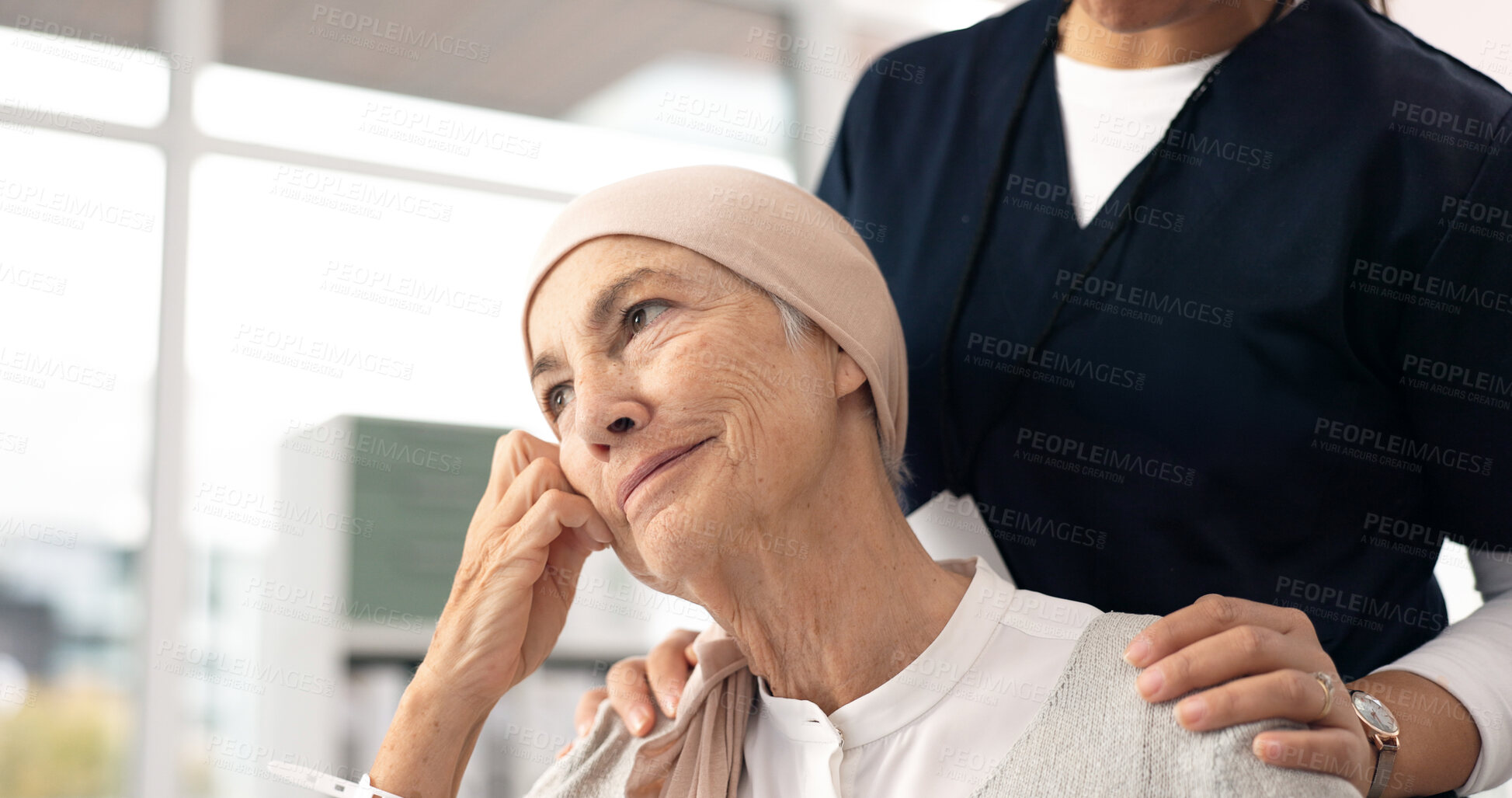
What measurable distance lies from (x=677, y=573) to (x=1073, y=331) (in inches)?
32.2

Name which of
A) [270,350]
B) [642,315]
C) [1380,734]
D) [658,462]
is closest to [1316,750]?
[1380,734]

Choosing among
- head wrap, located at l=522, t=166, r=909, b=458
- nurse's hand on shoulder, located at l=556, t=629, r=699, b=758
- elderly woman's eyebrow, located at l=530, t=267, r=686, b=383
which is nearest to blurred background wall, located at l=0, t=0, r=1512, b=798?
nurse's hand on shoulder, located at l=556, t=629, r=699, b=758

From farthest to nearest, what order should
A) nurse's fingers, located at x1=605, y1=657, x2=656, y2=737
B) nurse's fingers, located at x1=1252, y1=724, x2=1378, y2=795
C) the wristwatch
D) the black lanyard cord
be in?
the black lanyard cord
nurse's fingers, located at x1=605, y1=657, x2=656, y2=737
the wristwatch
nurse's fingers, located at x1=1252, y1=724, x2=1378, y2=795

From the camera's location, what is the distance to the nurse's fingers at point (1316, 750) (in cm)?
117

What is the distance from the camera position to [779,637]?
1.50 metres

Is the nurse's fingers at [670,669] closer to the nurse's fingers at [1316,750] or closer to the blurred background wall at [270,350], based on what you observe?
the nurse's fingers at [1316,750]

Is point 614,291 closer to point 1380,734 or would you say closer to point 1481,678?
point 1380,734

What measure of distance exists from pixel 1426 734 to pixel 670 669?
1043 millimetres

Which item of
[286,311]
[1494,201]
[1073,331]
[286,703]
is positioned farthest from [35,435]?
[1494,201]

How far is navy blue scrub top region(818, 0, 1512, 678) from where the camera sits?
156 cm

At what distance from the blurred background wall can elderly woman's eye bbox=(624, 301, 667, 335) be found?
2.78 m

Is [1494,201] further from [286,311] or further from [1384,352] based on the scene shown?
[286,311]

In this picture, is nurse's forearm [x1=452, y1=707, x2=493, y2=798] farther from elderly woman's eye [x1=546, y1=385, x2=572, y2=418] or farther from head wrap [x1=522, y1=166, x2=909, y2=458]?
head wrap [x1=522, y1=166, x2=909, y2=458]

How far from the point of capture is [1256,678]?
1.20m
